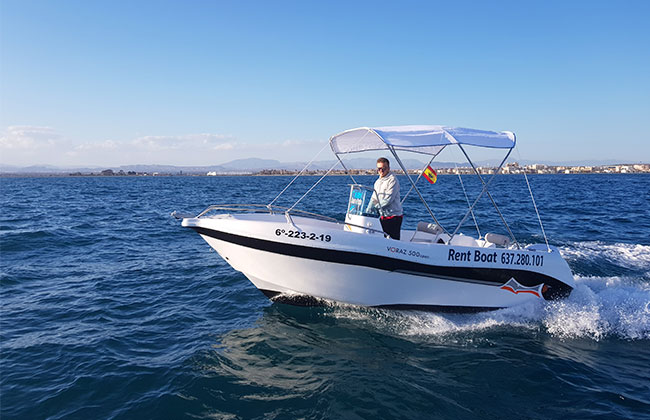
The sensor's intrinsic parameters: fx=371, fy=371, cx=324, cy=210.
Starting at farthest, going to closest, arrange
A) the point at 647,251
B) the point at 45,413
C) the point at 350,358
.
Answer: the point at 647,251 < the point at 350,358 < the point at 45,413

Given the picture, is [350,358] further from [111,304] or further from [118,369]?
[111,304]

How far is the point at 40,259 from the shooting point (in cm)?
1045

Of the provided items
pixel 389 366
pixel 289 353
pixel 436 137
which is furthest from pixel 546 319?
pixel 289 353

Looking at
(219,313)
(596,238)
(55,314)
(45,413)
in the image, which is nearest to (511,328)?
(219,313)

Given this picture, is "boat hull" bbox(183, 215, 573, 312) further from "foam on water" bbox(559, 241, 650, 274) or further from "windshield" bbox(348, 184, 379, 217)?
"foam on water" bbox(559, 241, 650, 274)

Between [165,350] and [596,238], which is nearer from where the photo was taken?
[165,350]

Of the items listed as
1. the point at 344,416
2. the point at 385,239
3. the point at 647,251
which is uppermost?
the point at 385,239

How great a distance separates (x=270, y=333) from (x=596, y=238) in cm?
1330

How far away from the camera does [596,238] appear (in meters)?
13.8

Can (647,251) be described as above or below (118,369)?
above

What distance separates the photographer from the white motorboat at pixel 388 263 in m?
6.10

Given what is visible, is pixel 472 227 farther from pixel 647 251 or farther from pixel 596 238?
pixel 647 251

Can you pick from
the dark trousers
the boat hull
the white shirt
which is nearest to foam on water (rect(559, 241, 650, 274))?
the boat hull

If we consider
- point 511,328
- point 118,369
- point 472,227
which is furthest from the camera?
point 472,227
